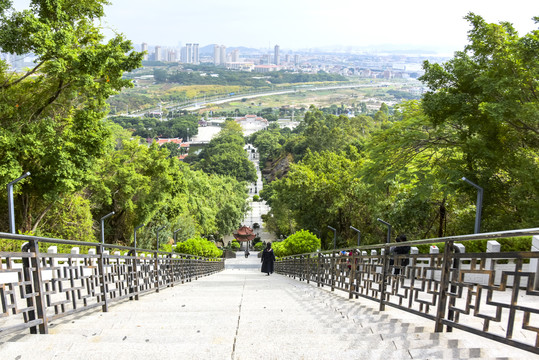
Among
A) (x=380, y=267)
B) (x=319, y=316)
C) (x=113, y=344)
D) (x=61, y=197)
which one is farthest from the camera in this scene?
(x=61, y=197)

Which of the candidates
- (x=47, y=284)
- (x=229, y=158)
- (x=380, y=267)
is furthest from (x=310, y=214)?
(x=229, y=158)

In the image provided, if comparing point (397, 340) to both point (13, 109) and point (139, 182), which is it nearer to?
point (13, 109)

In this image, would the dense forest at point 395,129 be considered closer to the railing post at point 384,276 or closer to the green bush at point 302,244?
the green bush at point 302,244

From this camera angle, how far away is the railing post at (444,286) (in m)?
4.13

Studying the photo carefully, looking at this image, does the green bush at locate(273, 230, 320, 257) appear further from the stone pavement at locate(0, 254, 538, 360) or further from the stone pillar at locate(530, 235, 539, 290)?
the stone pillar at locate(530, 235, 539, 290)

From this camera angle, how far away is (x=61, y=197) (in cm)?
1866

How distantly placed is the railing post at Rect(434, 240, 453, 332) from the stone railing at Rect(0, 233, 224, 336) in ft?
10.6

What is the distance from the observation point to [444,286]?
419 centimetres

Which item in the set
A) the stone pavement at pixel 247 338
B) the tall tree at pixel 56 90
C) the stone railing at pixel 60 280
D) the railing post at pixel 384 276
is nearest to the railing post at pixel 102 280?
the stone railing at pixel 60 280

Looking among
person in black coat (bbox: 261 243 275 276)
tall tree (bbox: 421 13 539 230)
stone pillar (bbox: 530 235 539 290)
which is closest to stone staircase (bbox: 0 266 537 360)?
stone pillar (bbox: 530 235 539 290)

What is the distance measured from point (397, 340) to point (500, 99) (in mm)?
12447

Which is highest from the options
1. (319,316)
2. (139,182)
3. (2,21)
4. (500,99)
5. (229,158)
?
(2,21)

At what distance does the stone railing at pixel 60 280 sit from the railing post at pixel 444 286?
10.6ft

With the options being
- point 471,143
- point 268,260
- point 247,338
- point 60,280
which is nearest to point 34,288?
point 60,280
